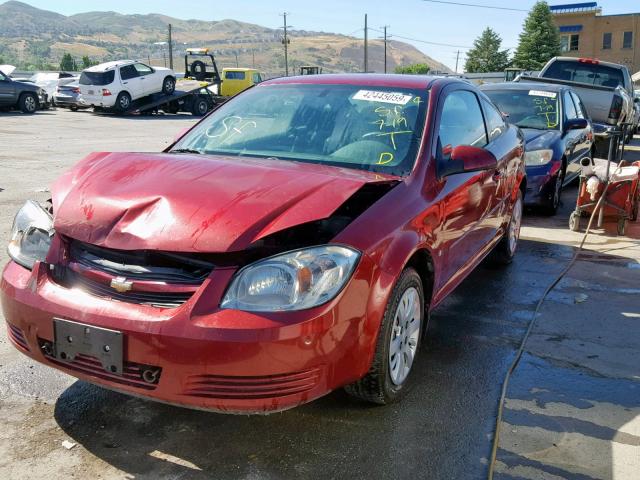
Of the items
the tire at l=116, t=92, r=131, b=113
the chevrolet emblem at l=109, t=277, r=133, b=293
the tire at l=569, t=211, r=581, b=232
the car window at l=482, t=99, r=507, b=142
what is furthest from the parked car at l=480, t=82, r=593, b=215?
the tire at l=116, t=92, r=131, b=113

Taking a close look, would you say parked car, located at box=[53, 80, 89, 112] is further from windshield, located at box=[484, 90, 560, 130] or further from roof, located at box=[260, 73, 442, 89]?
roof, located at box=[260, 73, 442, 89]

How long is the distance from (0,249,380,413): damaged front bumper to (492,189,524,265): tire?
3308mm

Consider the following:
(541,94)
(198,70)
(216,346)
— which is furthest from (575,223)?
(198,70)

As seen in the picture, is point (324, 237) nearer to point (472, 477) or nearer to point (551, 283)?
point (472, 477)

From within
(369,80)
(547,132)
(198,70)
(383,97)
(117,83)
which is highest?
(198,70)

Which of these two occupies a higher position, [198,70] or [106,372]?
[198,70]

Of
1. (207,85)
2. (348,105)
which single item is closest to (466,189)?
(348,105)

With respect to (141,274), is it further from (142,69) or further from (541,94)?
(142,69)

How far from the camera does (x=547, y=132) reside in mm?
8461

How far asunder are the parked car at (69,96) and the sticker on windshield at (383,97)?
941 inches

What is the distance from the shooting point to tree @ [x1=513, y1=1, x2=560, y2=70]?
69.1 m

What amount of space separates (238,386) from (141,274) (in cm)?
60

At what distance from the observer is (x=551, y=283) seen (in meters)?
5.43

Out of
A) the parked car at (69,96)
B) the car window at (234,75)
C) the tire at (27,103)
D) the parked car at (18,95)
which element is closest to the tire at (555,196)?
the parked car at (18,95)
